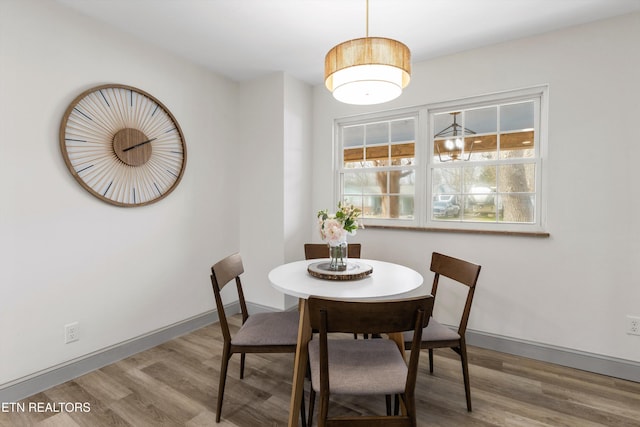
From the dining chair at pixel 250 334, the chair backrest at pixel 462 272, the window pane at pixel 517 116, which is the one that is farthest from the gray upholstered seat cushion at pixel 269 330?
the window pane at pixel 517 116

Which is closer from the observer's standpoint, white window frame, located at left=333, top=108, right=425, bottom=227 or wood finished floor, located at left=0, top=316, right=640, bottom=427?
wood finished floor, located at left=0, top=316, right=640, bottom=427

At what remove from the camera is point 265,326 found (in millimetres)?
1957

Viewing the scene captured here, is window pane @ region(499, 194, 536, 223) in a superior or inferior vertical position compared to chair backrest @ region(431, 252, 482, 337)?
superior

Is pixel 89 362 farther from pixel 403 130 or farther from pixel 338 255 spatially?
pixel 403 130

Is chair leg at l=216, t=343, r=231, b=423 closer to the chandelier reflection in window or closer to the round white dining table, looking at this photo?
the round white dining table

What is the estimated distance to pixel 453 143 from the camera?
290cm

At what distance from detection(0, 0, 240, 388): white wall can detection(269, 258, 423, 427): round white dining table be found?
1.32 m

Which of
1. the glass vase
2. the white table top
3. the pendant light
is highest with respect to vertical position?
the pendant light

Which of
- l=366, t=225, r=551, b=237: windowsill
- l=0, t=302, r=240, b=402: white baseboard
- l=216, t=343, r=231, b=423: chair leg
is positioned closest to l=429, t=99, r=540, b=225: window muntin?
l=366, t=225, r=551, b=237: windowsill

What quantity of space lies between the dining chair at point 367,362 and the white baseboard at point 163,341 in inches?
61.3

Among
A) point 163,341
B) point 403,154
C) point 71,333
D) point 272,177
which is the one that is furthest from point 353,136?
point 71,333

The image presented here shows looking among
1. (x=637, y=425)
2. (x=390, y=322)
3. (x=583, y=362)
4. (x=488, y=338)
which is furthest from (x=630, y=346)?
(x=390, y=322)

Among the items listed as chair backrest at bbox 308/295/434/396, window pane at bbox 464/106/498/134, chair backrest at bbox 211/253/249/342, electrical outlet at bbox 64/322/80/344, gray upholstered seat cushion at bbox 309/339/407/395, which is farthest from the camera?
window pane at bbox 464/106/498/134

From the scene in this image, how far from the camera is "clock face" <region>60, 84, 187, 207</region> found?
2201 mm
